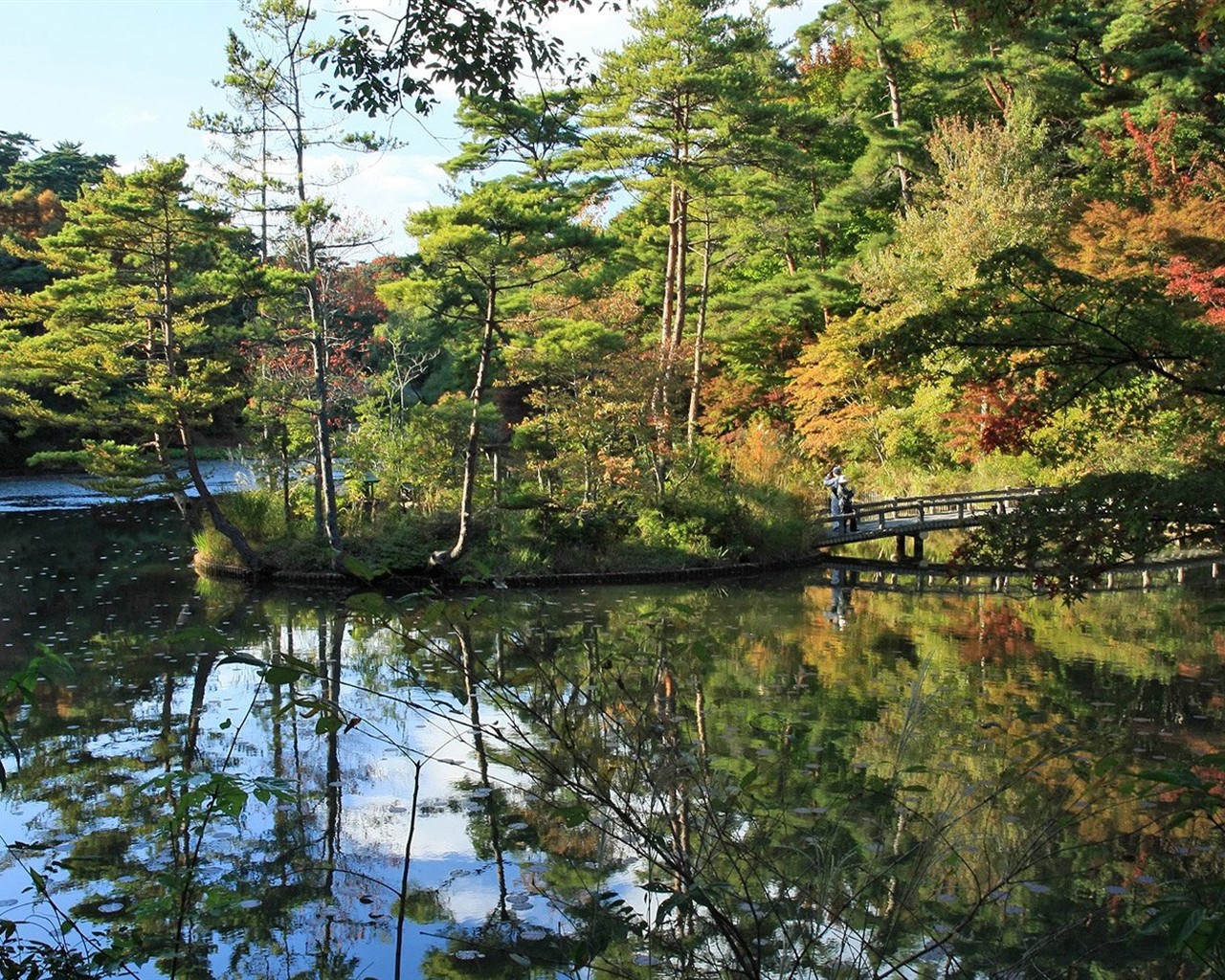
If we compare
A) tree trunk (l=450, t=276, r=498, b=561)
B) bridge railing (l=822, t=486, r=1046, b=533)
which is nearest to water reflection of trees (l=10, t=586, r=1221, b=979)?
tree trunk (l=450, t=276, r=498, b=561)

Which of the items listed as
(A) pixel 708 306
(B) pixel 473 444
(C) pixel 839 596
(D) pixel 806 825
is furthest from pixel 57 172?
(D) pixel 806 825

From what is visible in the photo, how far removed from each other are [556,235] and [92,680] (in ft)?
24.7

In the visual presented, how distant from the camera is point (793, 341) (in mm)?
24719

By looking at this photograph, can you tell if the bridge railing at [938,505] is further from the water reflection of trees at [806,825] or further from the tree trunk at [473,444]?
the water reflection of trees at [806,825]

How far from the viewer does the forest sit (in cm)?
598

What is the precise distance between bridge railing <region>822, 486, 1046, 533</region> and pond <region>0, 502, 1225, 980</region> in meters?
A: 4.93

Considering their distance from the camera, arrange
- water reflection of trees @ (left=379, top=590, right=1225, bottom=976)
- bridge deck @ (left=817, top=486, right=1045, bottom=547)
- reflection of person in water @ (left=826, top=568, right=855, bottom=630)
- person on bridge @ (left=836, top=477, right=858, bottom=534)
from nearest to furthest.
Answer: water reflection of trees @ (left=379, top=590, right=1225, bottom=976), reflection of person in water @ (left=826, top=568, right=855, bottom=630), bridge deck @ (left=817, top=486, right=1045, bottom=547), person on bridge @ (left=836, top=477, right=858, bottom=534)

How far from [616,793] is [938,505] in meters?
16.8

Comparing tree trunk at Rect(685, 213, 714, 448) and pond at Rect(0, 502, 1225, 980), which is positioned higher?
tree trunk at Rect(685, 213, 714, 448)

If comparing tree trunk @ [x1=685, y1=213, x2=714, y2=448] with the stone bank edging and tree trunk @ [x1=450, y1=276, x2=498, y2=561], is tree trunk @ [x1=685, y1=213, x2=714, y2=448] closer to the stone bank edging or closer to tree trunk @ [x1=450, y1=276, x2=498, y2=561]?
the stone bank edging

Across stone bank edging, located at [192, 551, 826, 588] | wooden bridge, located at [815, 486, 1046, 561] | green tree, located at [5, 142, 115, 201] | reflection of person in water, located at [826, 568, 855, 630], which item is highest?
green tree, located at [5, 142, 115, 201]

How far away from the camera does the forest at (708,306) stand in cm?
598

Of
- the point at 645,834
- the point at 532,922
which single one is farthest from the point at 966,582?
the point at 645,834

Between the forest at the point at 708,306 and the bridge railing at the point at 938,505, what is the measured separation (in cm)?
93
